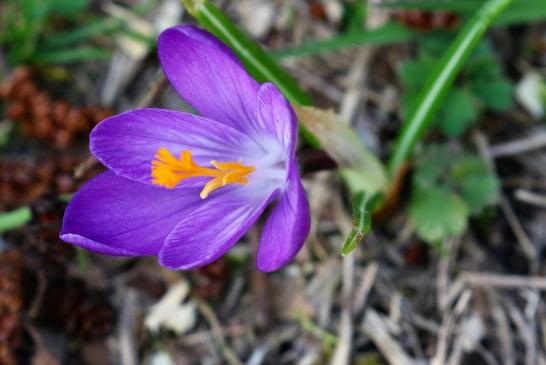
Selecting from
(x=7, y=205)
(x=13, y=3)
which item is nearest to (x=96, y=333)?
(x=7, y=205)

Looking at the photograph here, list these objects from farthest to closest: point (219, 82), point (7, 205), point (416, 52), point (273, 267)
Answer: point (416, 52), point (7, 205), point (219, 82), point (273, 267)

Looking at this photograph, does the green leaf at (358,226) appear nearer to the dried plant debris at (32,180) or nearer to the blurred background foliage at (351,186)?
the blurred background foliage at (351,186)

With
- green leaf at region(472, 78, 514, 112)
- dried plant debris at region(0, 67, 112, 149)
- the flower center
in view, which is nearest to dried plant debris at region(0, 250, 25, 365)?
dried plant debris at region(0, 67, 112, 149)

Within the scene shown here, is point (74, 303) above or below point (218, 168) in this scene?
below

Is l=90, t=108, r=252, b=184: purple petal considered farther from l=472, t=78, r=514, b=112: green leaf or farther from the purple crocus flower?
l=472, t=78, r=514, b=112: green leaf

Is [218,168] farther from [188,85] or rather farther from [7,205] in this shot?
[7,205]
